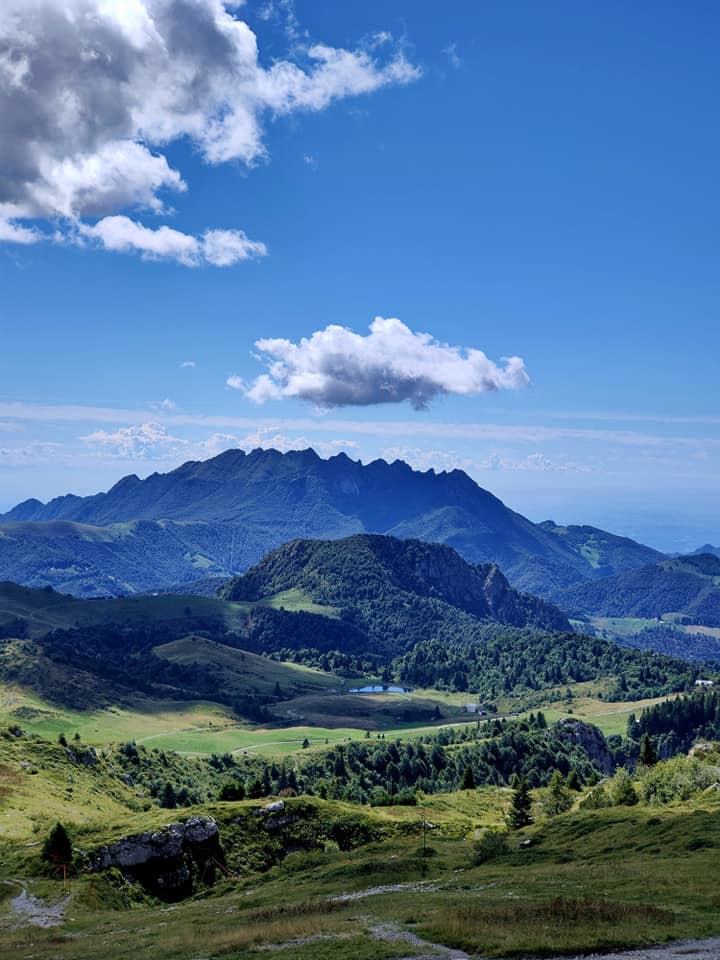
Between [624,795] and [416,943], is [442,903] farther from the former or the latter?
[624,795]

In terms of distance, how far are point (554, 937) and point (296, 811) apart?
252 ft

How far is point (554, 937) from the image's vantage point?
4097 centimetres

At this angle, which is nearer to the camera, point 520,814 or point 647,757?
point 520,814

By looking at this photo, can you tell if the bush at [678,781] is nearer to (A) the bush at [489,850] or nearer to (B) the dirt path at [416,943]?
(A) the bush at [489,850]

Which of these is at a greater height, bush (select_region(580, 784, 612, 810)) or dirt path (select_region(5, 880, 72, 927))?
bush (select_region(580, 784, 612, 810))

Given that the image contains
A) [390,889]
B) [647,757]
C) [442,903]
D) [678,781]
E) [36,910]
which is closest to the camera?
[442,903]

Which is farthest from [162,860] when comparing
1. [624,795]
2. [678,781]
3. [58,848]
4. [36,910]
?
[678,781]

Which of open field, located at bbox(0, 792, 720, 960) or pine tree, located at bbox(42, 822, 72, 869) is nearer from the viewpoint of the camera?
open field, located at bbox(0, 792, 720, 960)

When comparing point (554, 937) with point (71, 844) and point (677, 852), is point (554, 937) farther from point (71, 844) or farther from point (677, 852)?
point (71, 844)

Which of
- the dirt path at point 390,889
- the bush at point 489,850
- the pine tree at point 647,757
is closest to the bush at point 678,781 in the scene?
the pine tree at point 647,757

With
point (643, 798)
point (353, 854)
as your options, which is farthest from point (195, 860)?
point (643, 798)

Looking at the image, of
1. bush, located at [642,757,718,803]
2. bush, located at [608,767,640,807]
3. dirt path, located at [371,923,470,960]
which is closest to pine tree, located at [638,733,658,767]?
bush, located at [642,757,718,803]

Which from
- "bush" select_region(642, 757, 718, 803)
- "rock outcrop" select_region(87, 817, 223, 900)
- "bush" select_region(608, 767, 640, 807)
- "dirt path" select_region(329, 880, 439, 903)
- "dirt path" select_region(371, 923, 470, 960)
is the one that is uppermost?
"dirt path" select_region(371, 923, 470, 960)

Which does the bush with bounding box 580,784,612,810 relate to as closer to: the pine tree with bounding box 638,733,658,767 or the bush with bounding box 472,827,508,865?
the pine tree with bounding box 638,733,658,767
